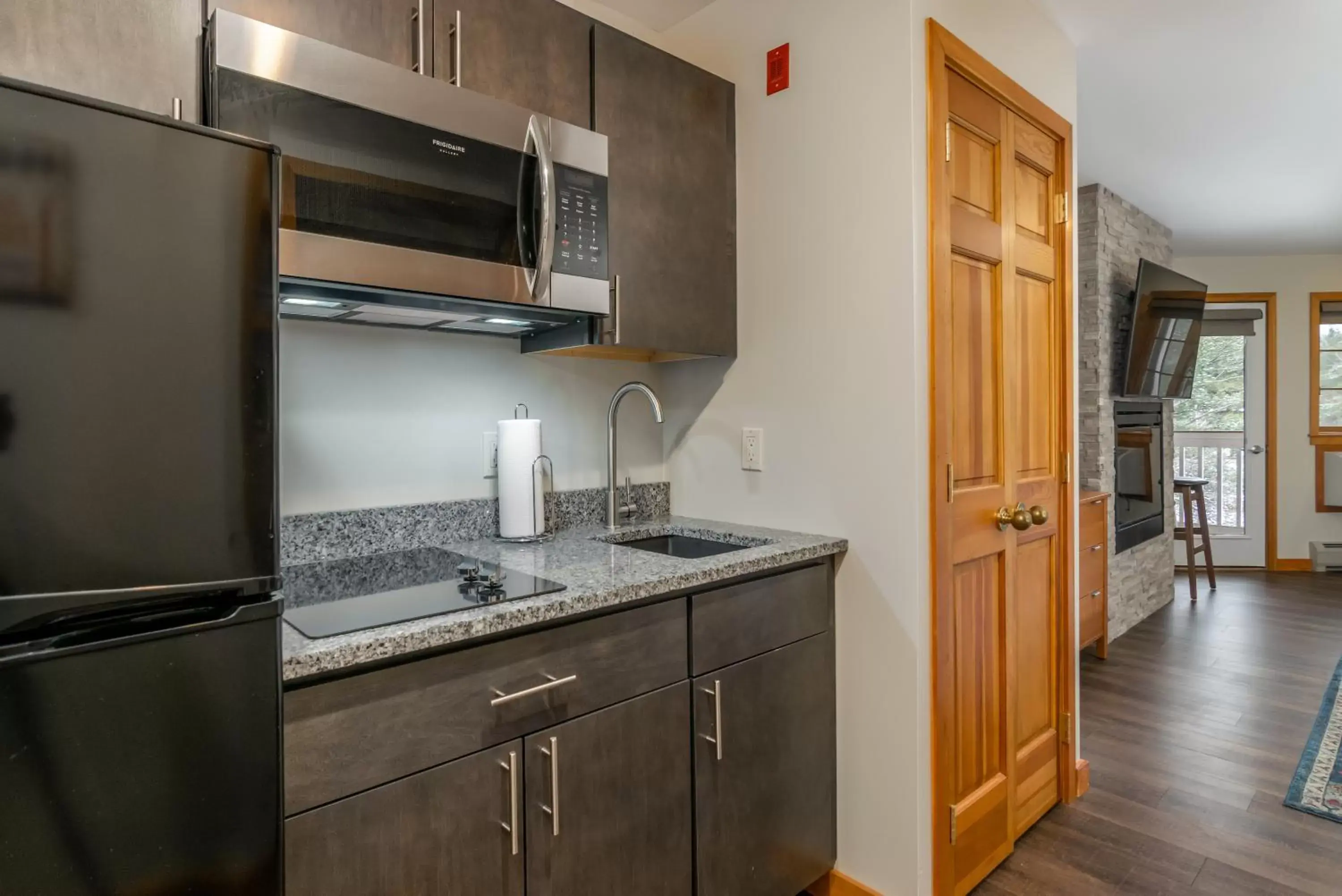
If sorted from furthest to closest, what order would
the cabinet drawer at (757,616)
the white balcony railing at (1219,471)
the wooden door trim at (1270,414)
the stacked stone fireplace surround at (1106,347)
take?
1. the white balcony railing at (1219,471)
2. the wooden door trim at (1270,414)
3. the stacked stone fireplace surround at (1106,347)
4. the cabinet drawer at (757,616)

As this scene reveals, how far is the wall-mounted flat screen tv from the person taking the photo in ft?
14.2

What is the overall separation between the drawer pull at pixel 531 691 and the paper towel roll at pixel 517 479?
63cm

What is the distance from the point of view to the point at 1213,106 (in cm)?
305

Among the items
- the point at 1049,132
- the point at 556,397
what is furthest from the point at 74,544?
the point at 1049,132

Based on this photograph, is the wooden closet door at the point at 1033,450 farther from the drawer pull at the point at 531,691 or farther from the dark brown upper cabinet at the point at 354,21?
the dark brown upper cabinet at the point at 354,21

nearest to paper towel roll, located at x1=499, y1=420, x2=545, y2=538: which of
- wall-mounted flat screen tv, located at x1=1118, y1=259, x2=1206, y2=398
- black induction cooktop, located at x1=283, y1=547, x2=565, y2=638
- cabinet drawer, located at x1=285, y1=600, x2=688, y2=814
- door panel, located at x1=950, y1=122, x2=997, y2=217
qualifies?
black induction cooktop, located at x1=283, y1=547, x2=565, y2=638

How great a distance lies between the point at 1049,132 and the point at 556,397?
67.9 inches

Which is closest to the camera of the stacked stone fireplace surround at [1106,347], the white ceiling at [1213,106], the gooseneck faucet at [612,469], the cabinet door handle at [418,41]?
the cabinet door handle at [418,41]

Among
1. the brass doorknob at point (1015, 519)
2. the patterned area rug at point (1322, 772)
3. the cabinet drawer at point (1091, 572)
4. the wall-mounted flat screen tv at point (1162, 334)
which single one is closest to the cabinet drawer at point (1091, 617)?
the cabinet drawer at point (1091, 572)

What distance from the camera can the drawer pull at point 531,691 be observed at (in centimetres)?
120

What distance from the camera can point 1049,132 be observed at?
2279mm

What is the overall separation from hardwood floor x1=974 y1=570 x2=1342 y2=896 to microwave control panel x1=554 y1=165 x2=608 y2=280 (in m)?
1.89

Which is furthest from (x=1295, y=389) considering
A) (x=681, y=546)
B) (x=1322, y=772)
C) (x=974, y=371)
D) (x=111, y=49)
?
(x=111, y=49)

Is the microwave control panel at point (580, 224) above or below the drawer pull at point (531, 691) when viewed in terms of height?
above
